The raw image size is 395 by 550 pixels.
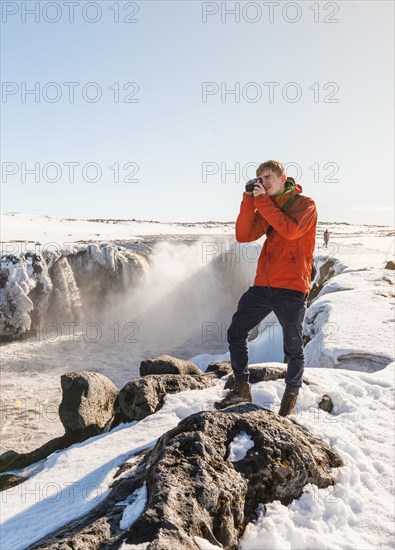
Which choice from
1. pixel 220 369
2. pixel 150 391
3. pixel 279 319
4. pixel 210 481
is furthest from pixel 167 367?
pixel 210 481

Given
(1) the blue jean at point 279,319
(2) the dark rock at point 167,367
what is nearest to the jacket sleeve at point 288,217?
(1) the blue jean at point 279,319

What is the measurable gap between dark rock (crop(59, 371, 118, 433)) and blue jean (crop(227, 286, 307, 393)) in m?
3.61

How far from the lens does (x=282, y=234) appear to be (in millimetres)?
4352

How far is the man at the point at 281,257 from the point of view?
14.4 feet

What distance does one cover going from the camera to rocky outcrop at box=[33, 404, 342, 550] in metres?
2.46

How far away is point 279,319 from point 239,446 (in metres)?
1.67

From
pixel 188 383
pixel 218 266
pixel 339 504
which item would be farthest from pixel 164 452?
pixel 218 266

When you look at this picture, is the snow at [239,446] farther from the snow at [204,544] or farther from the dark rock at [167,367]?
the dark rock at [167,367]

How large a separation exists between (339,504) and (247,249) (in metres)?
27.3

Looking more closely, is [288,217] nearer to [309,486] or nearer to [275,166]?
[275,166]

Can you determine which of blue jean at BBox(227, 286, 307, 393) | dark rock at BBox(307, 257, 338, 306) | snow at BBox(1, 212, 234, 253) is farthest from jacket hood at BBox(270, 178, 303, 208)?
snow at BBox(1, 212, 234, 253)

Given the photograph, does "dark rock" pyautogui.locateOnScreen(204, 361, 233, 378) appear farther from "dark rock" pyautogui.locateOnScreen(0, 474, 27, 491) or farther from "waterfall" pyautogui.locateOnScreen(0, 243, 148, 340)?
"waterfall" pyautogui.locateOnScreen(0, 243, 148, 340)

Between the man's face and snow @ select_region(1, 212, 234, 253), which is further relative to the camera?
snow @ select_region(1, 212, 234, 253)

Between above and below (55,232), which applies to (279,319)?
below
